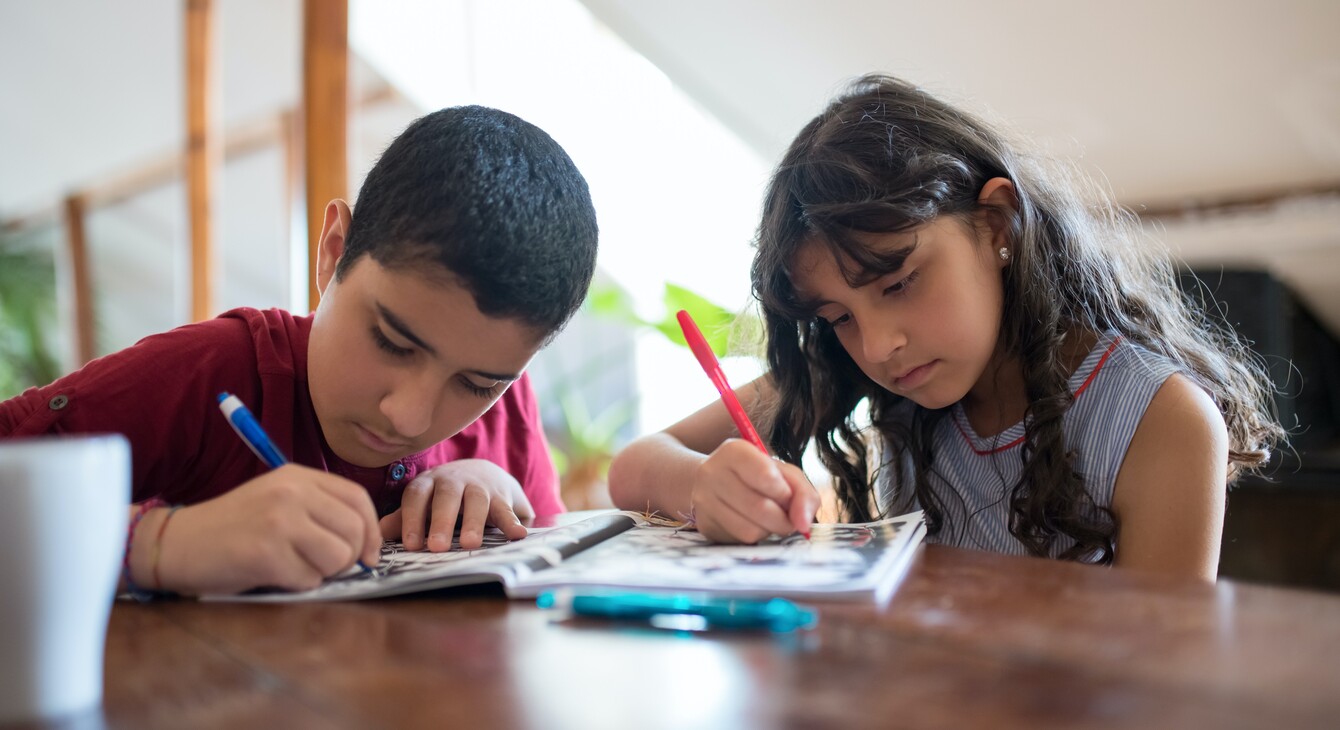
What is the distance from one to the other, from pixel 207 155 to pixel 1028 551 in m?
3.60

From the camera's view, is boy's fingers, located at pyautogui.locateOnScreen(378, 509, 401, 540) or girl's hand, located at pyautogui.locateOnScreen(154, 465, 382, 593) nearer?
girl's hand, located at pyautogui.locateOnScreen(154, 465, 382, 593)

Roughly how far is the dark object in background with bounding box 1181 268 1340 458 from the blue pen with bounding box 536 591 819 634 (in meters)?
2.22

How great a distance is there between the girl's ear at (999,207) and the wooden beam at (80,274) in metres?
5.50

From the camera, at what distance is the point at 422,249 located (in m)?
0.84

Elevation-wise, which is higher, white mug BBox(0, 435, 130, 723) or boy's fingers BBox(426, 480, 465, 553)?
white mug BBox(0, 435, 130, 723)

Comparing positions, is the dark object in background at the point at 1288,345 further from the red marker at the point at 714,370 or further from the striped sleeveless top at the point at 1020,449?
the red marker at the point at 714,370

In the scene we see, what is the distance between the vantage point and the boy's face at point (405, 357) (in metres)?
0.83

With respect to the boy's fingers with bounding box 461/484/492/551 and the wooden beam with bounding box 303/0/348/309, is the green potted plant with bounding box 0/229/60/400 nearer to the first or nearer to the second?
the wooden beam with bounding box 303/0/348/309

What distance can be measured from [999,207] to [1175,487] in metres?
0.35

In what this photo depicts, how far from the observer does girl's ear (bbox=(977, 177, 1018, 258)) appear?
108 cm

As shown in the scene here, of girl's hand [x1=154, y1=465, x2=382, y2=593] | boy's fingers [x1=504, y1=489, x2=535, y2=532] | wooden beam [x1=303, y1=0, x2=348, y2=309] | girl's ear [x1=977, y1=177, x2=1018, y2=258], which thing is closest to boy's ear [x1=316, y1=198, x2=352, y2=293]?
boy's fingers [x1=504, y1=489, x2=535, y2=532]

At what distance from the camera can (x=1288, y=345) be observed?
2650 millimetres

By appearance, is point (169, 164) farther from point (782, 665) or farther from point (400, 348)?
point (782, 665)

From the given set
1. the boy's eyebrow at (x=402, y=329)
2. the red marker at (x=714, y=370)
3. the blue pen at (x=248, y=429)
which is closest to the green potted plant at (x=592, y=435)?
the red marker at (x=714, y=370)
